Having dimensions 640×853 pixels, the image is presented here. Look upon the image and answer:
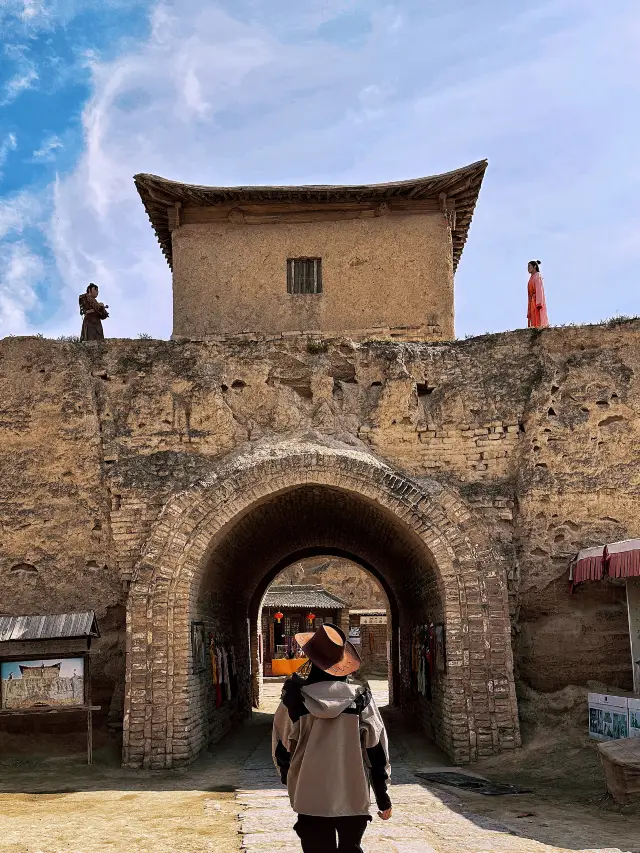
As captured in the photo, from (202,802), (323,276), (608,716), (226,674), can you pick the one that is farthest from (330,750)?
(323,276)

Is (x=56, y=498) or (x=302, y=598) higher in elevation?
(x=56, y=498)

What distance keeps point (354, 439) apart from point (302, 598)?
20.8 m

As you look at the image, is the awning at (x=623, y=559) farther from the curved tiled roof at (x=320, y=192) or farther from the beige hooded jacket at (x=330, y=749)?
the curved tiled roof at (x=320, y=192)

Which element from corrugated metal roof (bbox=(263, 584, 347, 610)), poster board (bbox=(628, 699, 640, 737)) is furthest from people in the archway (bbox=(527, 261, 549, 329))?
corrugated metal roof (bbox=(263, 584, 347, 610))

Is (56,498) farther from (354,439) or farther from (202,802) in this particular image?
(202,802)

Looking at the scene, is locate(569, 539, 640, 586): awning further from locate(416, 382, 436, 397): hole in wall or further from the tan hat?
the tan hat

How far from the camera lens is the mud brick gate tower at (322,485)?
10.2 metres

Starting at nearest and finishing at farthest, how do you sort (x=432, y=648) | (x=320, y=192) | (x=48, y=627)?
(x=48, y=627) < (x=432, y=648) < (x=320, y=192)

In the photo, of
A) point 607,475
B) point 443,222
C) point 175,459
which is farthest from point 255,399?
point 443,222

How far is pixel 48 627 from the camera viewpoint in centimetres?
991

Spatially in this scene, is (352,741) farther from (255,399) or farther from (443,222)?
(443,222)

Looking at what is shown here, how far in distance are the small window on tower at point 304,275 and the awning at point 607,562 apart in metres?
7.04

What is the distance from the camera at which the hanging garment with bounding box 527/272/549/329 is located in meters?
13.8

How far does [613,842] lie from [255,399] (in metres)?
7.12
